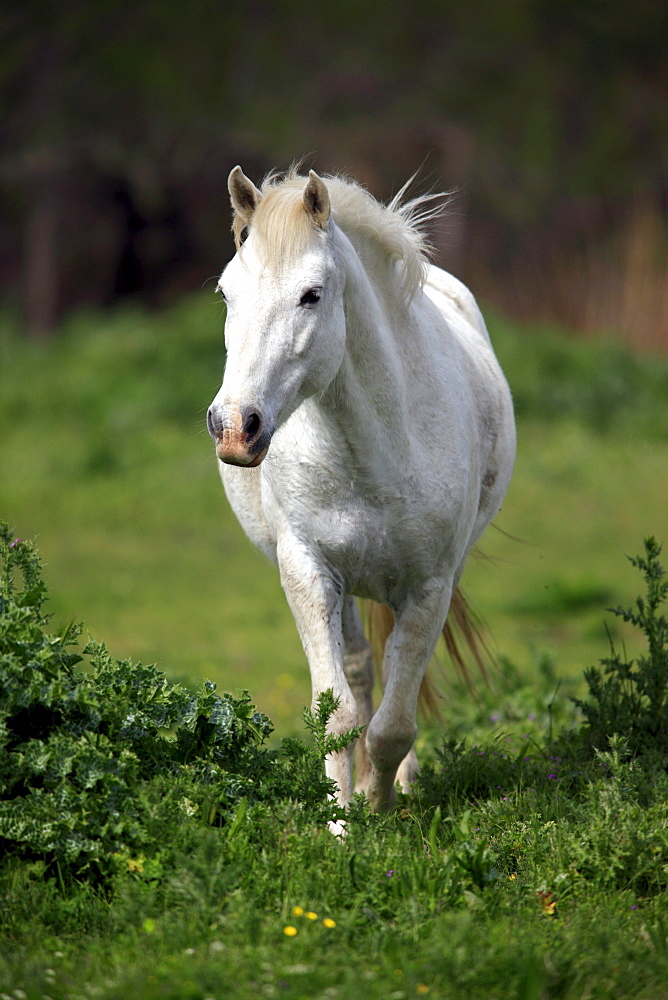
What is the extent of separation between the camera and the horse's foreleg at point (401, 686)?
3549 mm

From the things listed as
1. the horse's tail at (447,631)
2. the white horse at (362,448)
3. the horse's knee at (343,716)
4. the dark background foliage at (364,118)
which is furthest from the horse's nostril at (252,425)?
the dark background foliage at (364,118)

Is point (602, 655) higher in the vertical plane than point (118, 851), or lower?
higher

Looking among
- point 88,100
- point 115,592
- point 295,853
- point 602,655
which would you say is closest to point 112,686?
point 295,853

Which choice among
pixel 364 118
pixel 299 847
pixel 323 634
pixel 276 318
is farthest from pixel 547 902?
pixel 364 118

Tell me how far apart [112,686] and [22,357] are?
10.5m

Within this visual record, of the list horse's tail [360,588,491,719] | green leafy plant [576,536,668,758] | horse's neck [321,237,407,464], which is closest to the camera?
horse's neck [321,237,407,464]

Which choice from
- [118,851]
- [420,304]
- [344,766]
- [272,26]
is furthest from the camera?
[272,26]

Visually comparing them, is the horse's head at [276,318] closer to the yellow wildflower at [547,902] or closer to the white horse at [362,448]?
the white horse at [362,448]

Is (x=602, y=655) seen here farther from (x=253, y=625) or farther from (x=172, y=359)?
(x=172, y=359)

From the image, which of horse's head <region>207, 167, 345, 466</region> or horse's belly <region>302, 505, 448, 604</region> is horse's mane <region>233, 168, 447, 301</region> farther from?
horse's belly <region>302, 505, 448, 604</region>

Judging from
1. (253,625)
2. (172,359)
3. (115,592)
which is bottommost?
(253,625)

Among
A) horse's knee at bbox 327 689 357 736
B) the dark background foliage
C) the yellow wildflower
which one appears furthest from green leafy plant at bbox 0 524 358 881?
the dark background foliage

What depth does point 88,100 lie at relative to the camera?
543 inches

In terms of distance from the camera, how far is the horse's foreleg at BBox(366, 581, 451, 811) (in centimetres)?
355
